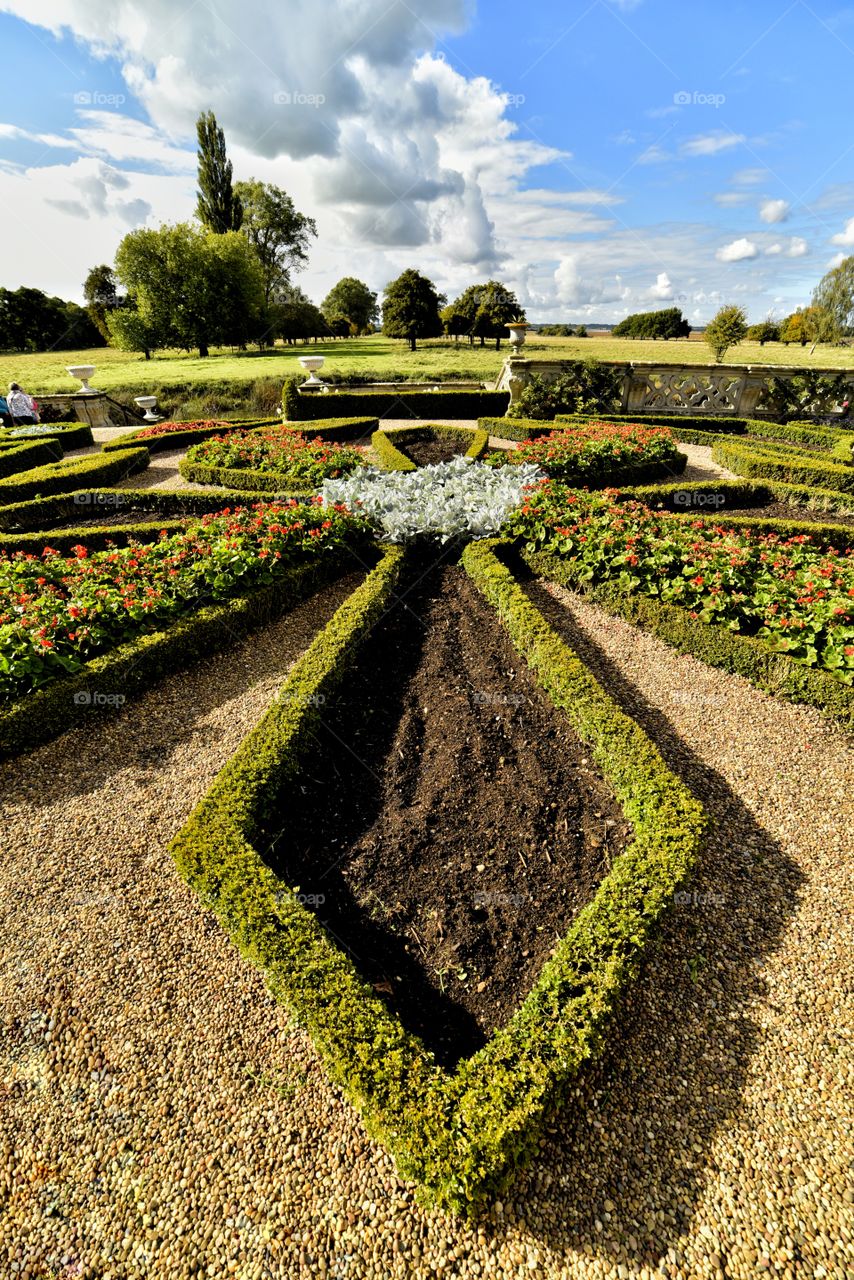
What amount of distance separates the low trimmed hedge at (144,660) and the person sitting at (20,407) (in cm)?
1716

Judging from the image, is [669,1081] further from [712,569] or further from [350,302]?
[350,302]

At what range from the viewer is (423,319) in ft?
150

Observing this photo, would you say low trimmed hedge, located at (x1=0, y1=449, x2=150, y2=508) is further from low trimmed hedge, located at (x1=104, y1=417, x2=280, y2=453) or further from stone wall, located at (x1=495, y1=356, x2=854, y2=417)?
stone wall, located at (x1=495, y1=356, x2=854, y2=417)

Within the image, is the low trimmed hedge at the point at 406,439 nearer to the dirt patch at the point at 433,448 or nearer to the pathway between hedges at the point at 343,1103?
the dirt patch at the point at 433,448

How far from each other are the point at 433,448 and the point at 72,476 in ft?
Result: 28.3

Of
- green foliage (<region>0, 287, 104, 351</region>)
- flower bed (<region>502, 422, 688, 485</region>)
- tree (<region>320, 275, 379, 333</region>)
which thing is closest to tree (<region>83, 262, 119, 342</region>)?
green foliage (<region>0, 287, 104, 351</region>)

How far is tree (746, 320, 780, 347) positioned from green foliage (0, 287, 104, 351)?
66774mm

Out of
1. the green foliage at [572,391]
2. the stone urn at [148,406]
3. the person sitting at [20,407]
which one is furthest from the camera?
the stone urn at [148,406]

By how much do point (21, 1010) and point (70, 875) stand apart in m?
1.01

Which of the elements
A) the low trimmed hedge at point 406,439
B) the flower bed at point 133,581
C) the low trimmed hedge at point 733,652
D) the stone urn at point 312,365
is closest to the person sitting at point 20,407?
the stone urn at point 312,365

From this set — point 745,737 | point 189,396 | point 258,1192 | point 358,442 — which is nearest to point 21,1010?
point 258,1192

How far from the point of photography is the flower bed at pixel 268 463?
11.8m

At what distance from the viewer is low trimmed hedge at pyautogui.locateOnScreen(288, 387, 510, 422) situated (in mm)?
19344

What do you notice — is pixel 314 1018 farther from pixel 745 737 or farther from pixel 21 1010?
pixel 745 737
